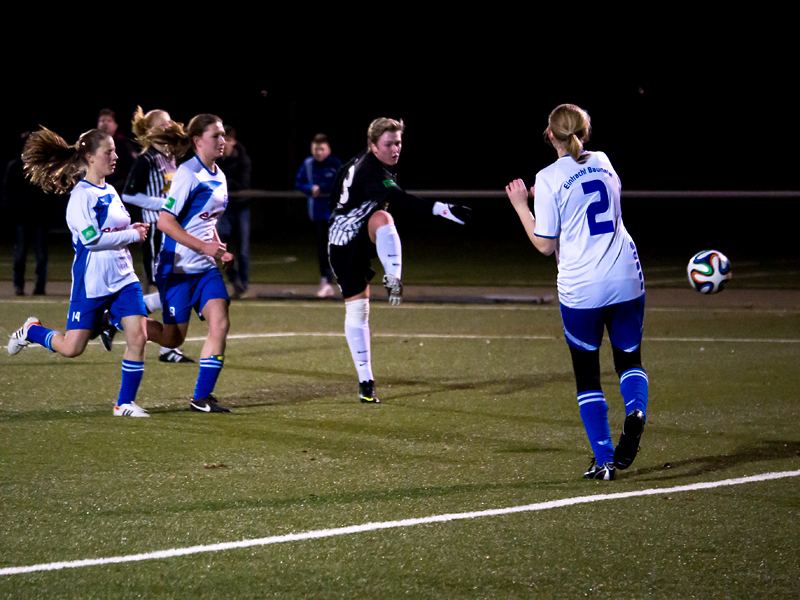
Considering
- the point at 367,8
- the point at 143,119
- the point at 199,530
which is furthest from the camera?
the point at 367,8

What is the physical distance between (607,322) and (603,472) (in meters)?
0.80

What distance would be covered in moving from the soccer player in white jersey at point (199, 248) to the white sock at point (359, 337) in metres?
0.99

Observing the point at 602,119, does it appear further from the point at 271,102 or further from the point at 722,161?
the point at 271,102

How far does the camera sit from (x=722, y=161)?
4528cm

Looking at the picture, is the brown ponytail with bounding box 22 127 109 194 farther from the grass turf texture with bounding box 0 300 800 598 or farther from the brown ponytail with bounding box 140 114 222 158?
the grass turf texture with bounding box 0 300 800 598

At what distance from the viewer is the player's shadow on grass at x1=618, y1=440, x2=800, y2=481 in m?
6.29

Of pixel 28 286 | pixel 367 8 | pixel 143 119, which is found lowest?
pixel 28 286

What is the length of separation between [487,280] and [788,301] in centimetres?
501

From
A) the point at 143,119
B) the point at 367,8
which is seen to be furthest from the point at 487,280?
the point at 367,8

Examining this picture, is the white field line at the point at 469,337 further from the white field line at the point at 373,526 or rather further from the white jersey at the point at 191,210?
the white field line at the point at 373,526

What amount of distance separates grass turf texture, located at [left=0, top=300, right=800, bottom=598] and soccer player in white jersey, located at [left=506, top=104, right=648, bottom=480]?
380 mm

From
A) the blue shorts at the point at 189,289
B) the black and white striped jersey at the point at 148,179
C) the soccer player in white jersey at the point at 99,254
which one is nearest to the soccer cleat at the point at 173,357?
the black and white striped jersey at the point at 148,179

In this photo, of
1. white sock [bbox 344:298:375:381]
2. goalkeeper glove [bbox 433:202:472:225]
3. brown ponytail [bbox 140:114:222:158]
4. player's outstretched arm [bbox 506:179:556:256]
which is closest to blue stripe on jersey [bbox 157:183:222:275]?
brown ponytail [bbox 140:114:222:158]

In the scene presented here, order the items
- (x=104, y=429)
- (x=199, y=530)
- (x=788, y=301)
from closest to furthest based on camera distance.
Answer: (x=199, y=530) < (x=104, y=429) < (x=788, y=301)
